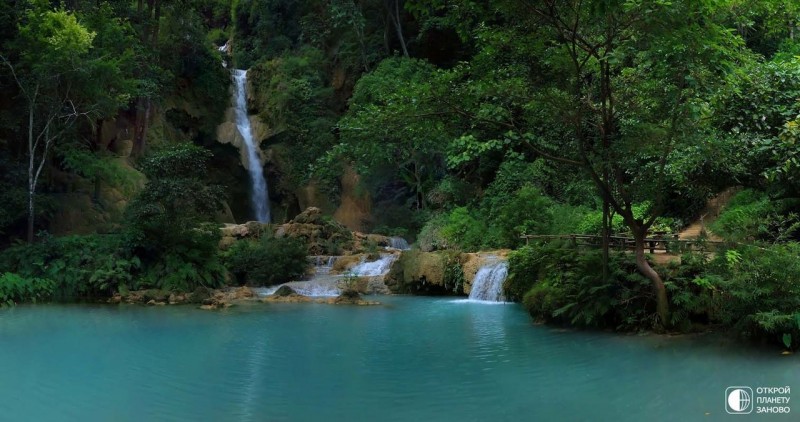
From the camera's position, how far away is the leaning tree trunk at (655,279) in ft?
30.4

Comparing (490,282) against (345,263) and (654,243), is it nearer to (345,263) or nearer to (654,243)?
(654,243)

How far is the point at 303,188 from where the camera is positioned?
30484 mm

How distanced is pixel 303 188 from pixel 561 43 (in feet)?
72.0

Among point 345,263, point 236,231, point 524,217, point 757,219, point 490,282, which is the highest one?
point 524,217

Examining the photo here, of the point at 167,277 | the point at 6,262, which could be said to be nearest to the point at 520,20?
the point at 167,277

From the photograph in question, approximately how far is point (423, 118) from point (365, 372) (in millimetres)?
3951

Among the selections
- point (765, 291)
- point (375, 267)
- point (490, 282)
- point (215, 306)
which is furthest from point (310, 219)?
point (765, 291)

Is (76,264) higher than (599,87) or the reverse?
the reverse

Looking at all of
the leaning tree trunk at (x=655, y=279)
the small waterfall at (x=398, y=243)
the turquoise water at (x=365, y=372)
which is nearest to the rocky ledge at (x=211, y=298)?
the turquoise water at (x=365, y=372)

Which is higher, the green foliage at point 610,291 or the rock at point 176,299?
the green foliage at point 610,291

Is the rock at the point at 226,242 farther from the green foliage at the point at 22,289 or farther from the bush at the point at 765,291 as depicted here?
the bush at the point at 765,291

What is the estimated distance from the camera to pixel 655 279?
30.3ft

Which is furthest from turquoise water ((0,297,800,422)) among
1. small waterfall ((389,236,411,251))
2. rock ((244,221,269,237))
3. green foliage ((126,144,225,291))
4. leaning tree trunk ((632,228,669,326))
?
small waterfall ((389,236,411,251))

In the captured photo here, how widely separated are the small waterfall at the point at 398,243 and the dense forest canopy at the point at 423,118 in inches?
45.1
